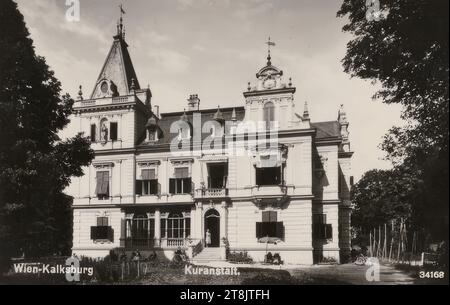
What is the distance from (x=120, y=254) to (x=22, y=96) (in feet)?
46.5

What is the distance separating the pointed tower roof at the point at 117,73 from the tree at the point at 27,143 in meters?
11.1

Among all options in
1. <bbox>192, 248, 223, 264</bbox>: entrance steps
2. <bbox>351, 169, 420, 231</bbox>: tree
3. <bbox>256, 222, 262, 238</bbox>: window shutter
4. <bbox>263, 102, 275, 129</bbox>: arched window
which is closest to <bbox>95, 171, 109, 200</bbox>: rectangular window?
<bbox>192, 248, 223, 264</bbox>: entrance steps

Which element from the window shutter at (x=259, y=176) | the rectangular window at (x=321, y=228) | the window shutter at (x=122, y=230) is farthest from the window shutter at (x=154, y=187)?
the rectangular window at (x=321, y=228)

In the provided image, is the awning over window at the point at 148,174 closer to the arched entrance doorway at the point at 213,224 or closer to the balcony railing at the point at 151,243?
the balcony railing at the point at 151,243

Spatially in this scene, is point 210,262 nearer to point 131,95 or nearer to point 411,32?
point 131,95

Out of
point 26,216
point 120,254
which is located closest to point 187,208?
point 120,254

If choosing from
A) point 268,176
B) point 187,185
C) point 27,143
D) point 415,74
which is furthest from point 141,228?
point 415,74

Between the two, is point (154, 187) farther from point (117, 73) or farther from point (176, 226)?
point (117, 73)

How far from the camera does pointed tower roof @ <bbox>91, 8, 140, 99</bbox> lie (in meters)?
31.3

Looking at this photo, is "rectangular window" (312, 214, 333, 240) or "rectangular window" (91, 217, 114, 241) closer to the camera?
"rectangular window" (312, 214, 333, 240)

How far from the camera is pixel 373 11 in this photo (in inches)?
625

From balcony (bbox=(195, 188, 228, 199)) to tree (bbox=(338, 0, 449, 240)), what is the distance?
42.6ft

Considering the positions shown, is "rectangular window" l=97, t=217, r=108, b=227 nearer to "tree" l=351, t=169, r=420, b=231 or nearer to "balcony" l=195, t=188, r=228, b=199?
"balcony" l=195, t=188, r=228, b=199

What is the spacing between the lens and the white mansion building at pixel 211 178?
88.1ft
